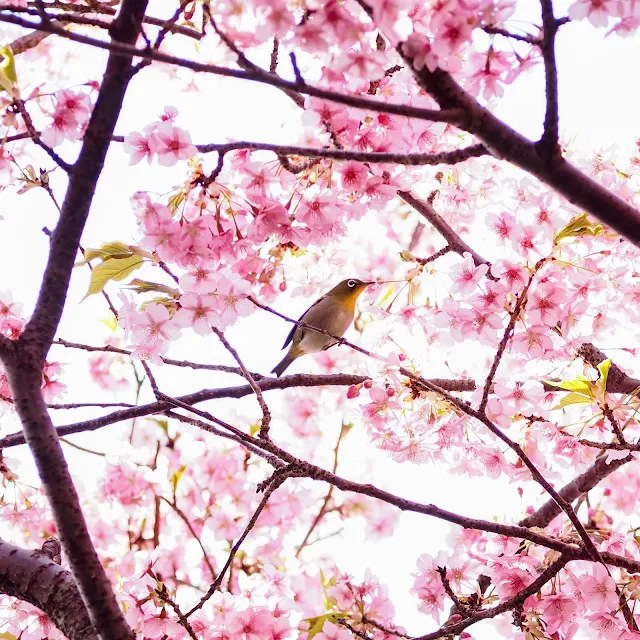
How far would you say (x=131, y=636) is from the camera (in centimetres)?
170

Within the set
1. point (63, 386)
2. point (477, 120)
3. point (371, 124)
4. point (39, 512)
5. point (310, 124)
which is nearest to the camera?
point (477, 120)

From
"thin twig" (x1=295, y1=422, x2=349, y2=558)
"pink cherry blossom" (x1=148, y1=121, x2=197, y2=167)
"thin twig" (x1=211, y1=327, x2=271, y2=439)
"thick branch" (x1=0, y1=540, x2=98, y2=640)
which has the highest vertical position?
"thin twig" (x1=295, y1=422, x2=349, y2=558)

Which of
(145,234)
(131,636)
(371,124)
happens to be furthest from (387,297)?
(131,636)

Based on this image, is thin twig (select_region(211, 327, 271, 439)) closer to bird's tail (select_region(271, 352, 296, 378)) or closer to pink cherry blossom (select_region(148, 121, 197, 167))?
pink cherry blossom (select_region(148, 121, 197, 167))

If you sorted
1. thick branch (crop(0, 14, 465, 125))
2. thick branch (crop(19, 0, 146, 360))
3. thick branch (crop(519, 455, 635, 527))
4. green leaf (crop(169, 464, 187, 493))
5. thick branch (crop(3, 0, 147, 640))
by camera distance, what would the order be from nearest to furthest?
thick branch (crop(0, 14, 465, 125)), thick branch (crop(3, 0, 147, 640)), thick branch (crop(19, 0, 146, 360)), thick branch (crop(519, 455, 635, 527)), green leaf (crop(169, 464, 187, 493))

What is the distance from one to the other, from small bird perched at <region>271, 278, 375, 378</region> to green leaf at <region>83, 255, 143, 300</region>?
285 centimetres

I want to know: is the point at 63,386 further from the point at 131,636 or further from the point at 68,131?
the point at 131,636

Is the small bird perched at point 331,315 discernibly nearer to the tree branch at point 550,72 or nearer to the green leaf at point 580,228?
the green leaf at point 580,228

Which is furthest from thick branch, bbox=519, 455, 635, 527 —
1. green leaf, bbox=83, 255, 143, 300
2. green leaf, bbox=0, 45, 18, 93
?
green leaf, bbox=0, 45, 18, 93

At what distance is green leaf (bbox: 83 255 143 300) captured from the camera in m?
2.07

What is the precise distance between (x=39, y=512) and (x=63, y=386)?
96 cm

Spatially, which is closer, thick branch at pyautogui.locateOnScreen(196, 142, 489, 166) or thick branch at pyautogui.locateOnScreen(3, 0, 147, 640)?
thick branch at pyautogui.locateOnScreen(196, 142, 489, 166)

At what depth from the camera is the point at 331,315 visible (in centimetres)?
499

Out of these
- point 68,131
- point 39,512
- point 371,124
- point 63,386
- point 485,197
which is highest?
point 485,197
